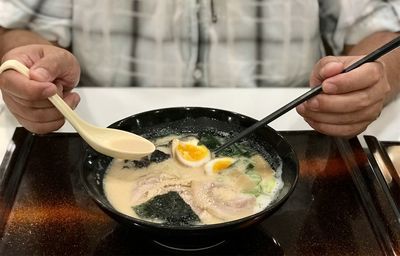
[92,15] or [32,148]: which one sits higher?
[92,15]

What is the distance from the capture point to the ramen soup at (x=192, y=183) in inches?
42.1

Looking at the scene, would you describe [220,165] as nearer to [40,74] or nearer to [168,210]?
[168,210]

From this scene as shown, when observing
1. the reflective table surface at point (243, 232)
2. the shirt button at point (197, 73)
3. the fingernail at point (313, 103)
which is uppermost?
the fingernail at point (313, 103)

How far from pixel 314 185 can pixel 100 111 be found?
25.3 inches

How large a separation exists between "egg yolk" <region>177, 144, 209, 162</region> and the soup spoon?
3.1 inches

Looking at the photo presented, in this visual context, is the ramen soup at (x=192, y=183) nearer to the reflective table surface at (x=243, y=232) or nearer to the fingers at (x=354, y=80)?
the reflective table surface at (x=243, y=232)

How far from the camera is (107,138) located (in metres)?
1.20

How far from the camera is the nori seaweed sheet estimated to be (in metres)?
1.04

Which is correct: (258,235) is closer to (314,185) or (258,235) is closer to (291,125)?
(314,185)

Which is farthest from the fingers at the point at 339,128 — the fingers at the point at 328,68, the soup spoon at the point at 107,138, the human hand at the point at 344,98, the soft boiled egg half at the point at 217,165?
the soup spoon at the point at 107,138

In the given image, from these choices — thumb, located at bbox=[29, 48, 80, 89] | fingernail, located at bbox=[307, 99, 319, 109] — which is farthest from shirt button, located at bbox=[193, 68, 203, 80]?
fingernail, located at bbox=[307, 99, 319, 109]

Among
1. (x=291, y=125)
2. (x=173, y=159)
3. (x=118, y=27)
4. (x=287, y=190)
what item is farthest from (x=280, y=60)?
(x=287, y=190)

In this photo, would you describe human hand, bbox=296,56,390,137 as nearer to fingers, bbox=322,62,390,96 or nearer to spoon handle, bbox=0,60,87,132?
fingers, bbox=322,62,390,96

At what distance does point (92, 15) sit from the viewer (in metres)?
1.72
